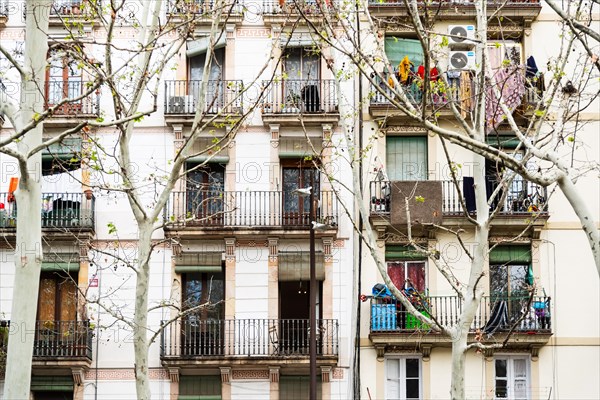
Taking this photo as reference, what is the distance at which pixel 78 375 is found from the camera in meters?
29.9

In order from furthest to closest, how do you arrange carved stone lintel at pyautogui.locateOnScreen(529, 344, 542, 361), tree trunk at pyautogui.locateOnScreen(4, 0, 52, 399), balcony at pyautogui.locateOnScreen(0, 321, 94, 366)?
carved stone lintel at pyautogui.locateOnScreen(529, 344, 542, 361)
balcony at pyautogui.locateOnScreen(0, 321, 94, 366)
tree trunk at pyautogui.locateOnScreen(4, 0, 52, 399)

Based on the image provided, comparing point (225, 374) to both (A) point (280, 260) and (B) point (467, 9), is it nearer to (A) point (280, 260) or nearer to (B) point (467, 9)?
(A) point (280, 260)

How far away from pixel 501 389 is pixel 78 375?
32.3 ft

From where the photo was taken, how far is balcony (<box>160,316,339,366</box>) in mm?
29781

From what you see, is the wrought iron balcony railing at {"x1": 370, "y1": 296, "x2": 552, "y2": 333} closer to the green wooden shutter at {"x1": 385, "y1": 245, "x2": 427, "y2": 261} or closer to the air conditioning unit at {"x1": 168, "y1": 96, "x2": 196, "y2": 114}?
the green wooden shutter at {"x1": 385, "y1": 245, "x2": 427, "y2": 261}

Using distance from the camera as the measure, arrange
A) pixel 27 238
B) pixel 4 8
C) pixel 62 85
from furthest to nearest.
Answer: pixel 62 85 < pixel 4 8 < pixel 27 238

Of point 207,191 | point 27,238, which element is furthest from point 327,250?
point 27,238

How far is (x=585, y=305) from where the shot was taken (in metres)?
30.5

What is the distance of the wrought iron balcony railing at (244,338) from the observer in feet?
98.5

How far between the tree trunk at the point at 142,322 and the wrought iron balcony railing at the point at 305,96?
924cm

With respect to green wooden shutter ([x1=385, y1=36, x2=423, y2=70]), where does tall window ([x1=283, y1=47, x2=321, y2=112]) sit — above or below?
below

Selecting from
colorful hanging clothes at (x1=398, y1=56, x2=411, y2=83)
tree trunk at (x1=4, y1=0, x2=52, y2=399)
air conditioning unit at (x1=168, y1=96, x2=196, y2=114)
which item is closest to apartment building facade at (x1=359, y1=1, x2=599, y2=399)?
colorful hanging clothes at (x1=398, y1=56, x2=411, y2=83)

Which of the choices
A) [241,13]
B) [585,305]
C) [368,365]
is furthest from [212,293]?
[585,305]

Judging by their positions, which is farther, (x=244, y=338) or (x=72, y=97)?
(x=72, y=97)
